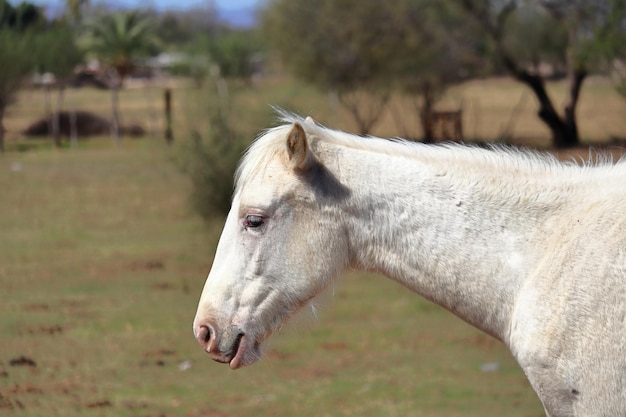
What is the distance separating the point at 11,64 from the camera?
→ 25.9m

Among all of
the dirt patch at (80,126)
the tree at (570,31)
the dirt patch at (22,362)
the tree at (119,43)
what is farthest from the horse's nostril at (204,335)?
the tree at (119,43)

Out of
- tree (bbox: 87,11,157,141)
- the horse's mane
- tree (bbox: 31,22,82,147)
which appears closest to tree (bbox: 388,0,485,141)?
tree (bbox: 31,22,82,147)

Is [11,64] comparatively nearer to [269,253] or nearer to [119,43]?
[119,43]

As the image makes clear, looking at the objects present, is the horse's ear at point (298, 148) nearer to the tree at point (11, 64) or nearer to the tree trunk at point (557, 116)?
the tree at point (11, 64)

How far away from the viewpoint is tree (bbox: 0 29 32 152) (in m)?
24.5

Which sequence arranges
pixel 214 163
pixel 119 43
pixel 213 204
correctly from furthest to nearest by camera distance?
pixel 119 43
pixel 213 204
pixel 214 163

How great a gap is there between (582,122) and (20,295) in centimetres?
2713

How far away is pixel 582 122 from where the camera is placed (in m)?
33.8

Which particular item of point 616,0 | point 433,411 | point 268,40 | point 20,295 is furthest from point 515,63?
point 433,411

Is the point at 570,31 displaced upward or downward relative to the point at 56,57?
upward

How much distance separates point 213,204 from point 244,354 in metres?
10.8

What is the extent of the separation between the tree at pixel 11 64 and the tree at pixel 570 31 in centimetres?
1275

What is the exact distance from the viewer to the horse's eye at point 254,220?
3.38 metres

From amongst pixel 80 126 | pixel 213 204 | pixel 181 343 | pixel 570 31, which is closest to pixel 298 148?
pixel 181 343
